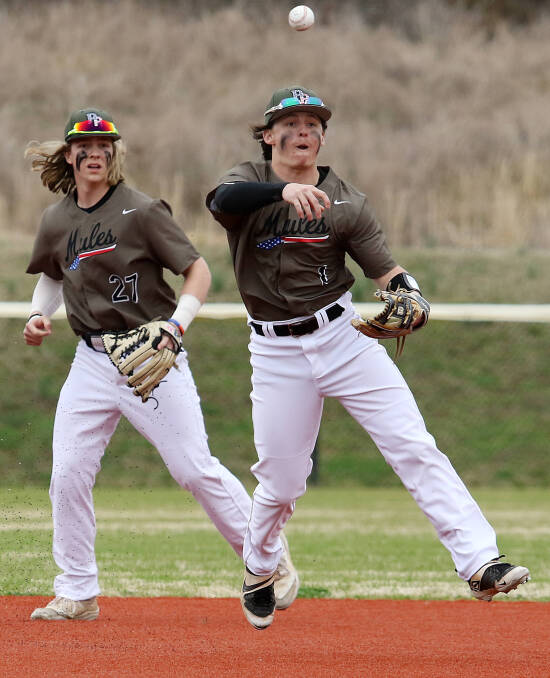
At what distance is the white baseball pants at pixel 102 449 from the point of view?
5.17 metres

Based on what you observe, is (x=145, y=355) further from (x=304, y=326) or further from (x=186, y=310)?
(x=304, y=326)

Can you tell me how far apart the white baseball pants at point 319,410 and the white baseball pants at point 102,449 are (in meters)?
0.34

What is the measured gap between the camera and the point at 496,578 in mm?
4227

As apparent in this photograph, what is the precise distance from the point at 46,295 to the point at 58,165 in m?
0.58

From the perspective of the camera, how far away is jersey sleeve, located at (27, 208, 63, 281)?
17.6 ft

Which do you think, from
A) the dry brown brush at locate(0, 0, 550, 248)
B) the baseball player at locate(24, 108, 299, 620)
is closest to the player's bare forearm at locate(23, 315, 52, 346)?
the baseball player at locate(24, 108, 299, 620)

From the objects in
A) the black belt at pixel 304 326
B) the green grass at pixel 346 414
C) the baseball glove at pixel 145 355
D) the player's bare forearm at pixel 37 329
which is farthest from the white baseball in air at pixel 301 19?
the green grass at pixel 346 414

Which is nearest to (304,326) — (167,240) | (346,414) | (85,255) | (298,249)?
(298,249)

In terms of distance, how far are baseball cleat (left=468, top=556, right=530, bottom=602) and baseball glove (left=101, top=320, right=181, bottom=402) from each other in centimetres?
141

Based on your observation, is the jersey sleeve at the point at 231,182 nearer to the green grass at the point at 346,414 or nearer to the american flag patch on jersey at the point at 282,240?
the american flag patch on jersey at the point at 282,240

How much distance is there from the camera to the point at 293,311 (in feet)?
15.6

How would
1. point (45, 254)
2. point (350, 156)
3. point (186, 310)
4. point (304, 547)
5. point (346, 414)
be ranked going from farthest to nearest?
point (350, 156) < point (346, 414) < point (304, 547) < point (45, 254) < point (186, 310)

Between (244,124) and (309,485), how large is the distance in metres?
12.0

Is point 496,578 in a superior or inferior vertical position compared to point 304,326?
inferior
